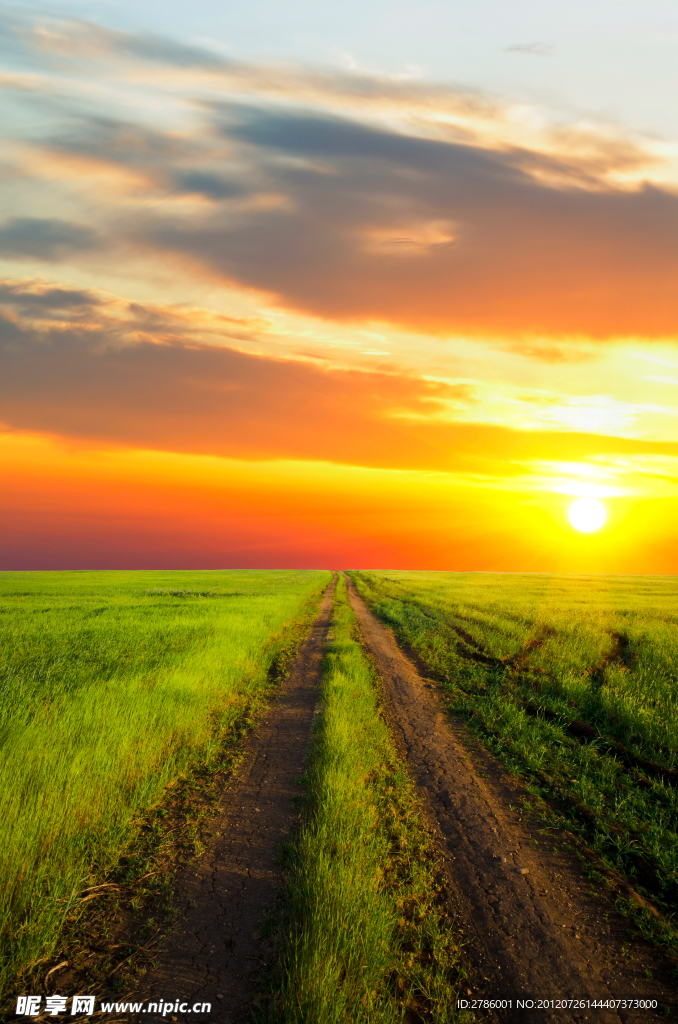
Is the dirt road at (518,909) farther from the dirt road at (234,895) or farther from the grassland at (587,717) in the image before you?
the dirt road at (234,895)

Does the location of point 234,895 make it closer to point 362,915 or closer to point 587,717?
point 362,915

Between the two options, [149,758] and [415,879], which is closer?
[415,879]

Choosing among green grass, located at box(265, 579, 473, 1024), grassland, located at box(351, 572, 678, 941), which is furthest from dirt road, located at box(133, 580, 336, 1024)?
grassland, located at box(351, 572, 678, 941)

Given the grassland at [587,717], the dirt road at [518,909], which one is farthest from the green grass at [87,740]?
the grassland at [587,717]

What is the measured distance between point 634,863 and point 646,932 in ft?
4.22

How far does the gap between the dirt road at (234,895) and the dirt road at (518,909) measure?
1.99 meters

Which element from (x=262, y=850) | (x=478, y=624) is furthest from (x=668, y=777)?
(x=478, y=624)

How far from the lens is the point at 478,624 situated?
23.8 metres

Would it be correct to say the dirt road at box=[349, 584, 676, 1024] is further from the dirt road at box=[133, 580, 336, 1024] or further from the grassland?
the dirt road at box=[133, 580, 336, 1024]

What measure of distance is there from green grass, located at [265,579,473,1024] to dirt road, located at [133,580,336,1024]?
302 millimetres

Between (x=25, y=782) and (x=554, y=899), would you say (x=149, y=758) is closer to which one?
(x=25, y=782)

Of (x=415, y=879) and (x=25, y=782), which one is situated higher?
(x=25, y=782)

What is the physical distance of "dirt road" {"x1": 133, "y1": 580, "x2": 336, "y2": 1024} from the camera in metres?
3.93

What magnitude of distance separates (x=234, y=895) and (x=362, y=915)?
1515 millimetres
